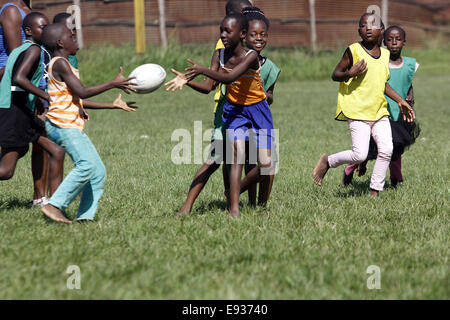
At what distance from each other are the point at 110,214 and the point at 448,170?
431 cm

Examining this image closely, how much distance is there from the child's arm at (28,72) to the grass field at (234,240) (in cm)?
104

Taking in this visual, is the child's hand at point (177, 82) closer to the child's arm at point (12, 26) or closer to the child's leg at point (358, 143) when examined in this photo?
the child's arm at point (12, 26)

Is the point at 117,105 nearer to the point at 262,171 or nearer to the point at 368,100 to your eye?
the point at 262,171

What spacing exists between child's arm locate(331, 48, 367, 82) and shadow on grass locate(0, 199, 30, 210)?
3.19 metres

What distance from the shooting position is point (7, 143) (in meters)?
5.45

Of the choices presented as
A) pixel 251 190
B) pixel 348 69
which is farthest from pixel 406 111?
pixel 251 190

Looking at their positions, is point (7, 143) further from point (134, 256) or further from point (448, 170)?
point (448, 170)

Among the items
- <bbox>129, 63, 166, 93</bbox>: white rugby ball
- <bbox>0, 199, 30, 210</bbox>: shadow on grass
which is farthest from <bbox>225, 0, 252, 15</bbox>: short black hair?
<bbox>0, 199, 30, 210</bbox>: shadow on grass

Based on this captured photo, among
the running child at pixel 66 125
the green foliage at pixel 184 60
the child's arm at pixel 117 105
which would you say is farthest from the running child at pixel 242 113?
the green foliage at pixel 184 60

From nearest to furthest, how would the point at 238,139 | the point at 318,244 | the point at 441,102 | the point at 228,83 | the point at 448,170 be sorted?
1. the point at 318,244
2. the point at 228,83
3. the point at 238,139
4. the point at 448,170
5. the point at 441,102

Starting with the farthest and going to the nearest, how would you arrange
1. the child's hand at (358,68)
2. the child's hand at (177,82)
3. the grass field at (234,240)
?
the child's hand at (358,68), the child's hand at (177,82), the grass field at (234,240)

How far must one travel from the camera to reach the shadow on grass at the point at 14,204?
584 cm

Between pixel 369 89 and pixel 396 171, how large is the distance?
1.26 metres
